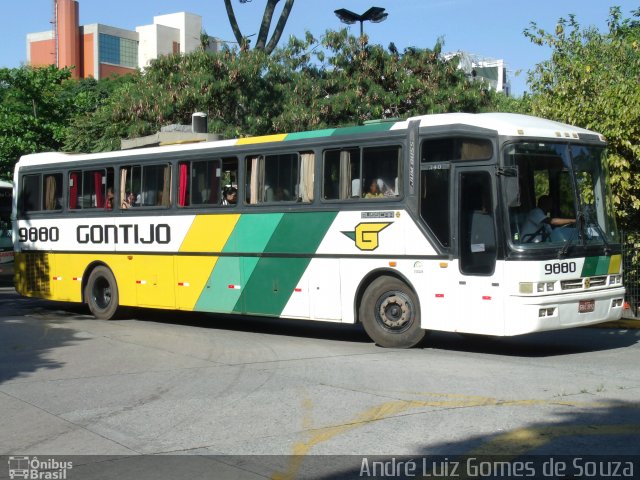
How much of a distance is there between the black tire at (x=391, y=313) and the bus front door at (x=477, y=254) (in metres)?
0.85

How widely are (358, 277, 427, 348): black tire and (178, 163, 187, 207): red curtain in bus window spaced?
14.5 feet

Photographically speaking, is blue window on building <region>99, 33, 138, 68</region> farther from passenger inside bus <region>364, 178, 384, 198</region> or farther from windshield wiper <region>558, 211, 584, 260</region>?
windshield wiper <region>558, 211, 584, 260</region>

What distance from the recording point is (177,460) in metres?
6.91

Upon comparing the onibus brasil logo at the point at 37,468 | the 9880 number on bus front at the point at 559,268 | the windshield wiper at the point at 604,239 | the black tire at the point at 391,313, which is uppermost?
the windshield wiper at the point at 604,239

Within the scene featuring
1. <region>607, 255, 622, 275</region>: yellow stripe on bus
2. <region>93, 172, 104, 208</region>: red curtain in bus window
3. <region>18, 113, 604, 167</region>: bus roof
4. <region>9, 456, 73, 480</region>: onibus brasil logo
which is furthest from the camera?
<region>93, 172, 104, 208</region>: red curtain in bus window

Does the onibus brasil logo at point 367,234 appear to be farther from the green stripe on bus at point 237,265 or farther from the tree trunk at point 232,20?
the tree trunk at point 232,20

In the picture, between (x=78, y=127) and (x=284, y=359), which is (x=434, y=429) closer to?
(x=284, y=359)

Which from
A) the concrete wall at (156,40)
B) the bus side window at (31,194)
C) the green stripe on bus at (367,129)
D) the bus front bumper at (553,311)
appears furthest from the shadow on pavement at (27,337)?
the concrete wall at (156,40)

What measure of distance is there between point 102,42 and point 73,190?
9221cm

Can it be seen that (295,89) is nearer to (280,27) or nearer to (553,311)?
(280,27)

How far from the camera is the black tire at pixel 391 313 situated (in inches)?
512

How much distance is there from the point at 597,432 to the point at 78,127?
34587mm

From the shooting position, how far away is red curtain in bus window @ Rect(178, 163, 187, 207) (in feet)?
53.2

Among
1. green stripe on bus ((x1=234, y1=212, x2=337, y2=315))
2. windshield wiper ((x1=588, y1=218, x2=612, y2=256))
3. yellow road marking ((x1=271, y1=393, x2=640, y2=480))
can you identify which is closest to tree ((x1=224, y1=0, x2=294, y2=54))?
green stripe on bus ((x1=234, y1=212, x2=337, y2=315))
